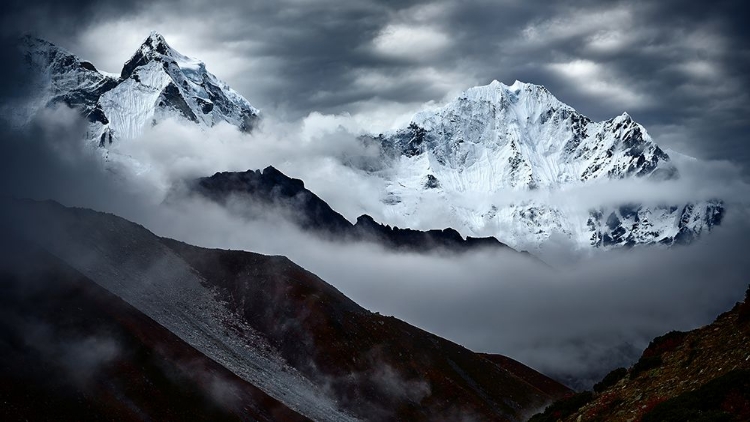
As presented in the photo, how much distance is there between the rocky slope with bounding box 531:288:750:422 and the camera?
39375mm

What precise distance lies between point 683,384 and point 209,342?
119292 millimetres

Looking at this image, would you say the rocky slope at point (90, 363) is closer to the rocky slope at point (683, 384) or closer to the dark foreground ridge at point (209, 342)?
the dark foreground ridge at point (209, 342)

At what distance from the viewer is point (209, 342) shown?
493ft

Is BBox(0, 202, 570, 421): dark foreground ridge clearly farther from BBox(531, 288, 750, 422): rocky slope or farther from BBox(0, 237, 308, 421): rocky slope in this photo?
BBox(531, 288, 750, 422): rocky slope

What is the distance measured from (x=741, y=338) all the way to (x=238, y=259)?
164m

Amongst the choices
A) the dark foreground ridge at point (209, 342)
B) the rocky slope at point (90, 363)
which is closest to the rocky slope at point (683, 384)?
the rocky slope at point (90, 363)

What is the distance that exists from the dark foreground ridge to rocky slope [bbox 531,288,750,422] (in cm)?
6968

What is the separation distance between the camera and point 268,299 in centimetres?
18312

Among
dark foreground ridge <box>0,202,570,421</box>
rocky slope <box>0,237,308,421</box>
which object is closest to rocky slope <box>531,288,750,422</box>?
rocky slope <box>0,237,308,421</box>

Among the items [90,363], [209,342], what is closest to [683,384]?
[90,363]

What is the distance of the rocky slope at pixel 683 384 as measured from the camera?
39.4 meters

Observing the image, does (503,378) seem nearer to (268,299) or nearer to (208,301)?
(268,299)

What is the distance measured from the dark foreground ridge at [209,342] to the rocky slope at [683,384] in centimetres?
6968

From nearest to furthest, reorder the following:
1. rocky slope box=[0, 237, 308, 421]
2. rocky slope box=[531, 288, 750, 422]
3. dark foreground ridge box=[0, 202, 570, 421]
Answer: rocky slope box=[531, 288, 750, 422]
rocky slope box=[0, 237, 308, 421]
dark foreground ridge box=[0, 202, 570, 421]
